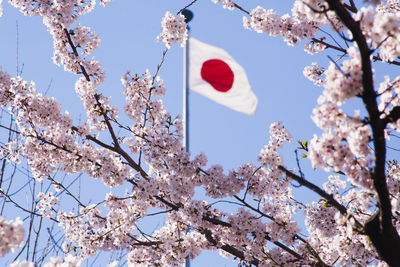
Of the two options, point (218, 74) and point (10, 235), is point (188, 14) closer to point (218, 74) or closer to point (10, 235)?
point (218, 74)

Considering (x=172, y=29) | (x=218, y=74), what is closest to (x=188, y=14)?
(x=218, y=74)

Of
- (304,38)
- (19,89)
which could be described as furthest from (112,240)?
(304,38)

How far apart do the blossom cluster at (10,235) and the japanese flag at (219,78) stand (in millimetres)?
5718

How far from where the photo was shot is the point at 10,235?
3.56 metres

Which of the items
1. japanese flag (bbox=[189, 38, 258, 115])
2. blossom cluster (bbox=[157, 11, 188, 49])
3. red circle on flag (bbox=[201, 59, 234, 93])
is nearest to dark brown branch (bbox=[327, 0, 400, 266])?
blossom cluster (bbox=[157, 11, 188, 49])

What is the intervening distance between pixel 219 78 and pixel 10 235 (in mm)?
6376

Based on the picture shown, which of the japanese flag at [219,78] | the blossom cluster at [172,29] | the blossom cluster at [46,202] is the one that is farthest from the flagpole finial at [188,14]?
the blossom cluster at [46,202]

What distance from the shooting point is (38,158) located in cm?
751

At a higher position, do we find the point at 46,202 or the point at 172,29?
the point at 172,29

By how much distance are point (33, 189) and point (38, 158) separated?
658mm

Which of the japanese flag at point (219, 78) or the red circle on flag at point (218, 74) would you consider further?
the red circle on flag at point (218, 74)

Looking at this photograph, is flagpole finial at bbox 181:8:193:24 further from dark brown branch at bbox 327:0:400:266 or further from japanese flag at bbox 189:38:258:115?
dark brown branch at bbox 327:0:400:266

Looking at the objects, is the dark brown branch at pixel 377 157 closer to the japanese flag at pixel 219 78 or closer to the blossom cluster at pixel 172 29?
the blossom cluster at pixel 172 29

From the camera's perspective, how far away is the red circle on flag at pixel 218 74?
29.8ft
